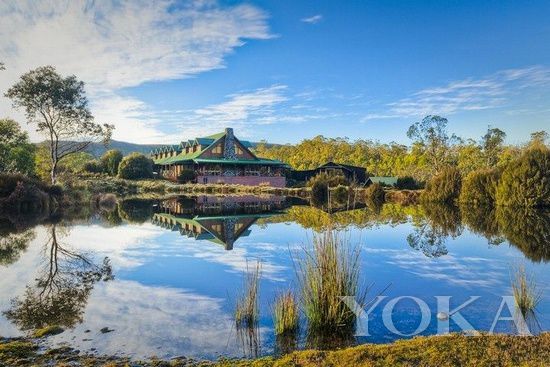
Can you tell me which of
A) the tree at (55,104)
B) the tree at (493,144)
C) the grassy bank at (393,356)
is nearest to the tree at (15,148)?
the tree at (55,104)

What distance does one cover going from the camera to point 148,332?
5.66 m

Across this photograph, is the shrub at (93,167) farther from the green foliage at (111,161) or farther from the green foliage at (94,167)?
the green foliage at (111,161)

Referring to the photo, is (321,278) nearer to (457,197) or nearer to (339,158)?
(457,197)

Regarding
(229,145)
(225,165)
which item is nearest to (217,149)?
(229,145)

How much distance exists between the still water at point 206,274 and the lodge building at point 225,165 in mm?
34888

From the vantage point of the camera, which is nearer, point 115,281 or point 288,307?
point 288,307

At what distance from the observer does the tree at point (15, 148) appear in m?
34.6

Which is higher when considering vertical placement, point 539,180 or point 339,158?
point 339,158

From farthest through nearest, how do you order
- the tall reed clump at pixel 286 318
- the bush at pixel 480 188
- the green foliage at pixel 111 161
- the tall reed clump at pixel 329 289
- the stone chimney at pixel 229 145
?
the green foliage at pixel 111 161 → the stone chimney at pixel 229 145 → the bush at pixel 480 188 → the tall reed clump at pixel 329 289 → the tall reed clump at pixel 286 318

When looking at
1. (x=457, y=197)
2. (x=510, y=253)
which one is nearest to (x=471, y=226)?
(x=510, y=253)

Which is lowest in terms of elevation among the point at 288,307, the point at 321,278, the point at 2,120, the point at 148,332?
the point at 148,332

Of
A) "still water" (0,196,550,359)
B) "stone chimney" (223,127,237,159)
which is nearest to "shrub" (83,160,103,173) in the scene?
"stone chimney" (223,127,237,159)

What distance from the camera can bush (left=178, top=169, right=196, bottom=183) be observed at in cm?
5262

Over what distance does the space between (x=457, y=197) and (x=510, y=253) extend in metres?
18.9
